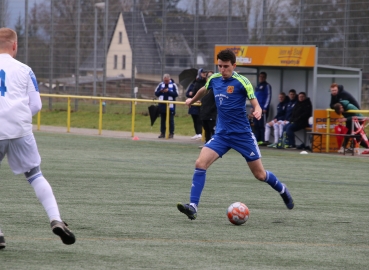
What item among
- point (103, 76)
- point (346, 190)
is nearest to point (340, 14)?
point (103, 76)

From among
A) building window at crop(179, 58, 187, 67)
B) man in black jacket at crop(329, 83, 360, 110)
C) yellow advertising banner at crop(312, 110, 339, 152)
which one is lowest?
yellow advertising banner at crop(312, 110, 339, 152)

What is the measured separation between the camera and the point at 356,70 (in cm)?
1936

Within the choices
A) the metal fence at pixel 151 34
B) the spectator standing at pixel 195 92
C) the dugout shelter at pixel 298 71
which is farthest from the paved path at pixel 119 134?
the metal fence at pixel 151 34

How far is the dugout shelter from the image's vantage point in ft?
61.1

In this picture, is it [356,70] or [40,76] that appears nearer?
[356,70]

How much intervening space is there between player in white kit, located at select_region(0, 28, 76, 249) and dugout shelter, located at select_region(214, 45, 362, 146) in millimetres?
13237

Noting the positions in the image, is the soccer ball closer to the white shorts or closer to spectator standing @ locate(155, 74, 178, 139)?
the white shorts

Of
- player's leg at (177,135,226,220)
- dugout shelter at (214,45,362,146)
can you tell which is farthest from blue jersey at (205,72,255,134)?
dugout shelter at (214,45,362,146)

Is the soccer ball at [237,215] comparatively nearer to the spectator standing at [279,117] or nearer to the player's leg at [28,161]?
the player's leg at [28,161]

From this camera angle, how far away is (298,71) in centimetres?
2025

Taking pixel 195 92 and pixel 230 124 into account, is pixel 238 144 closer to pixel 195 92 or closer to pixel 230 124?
pixel 230 124

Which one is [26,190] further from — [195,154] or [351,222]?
[195,154]

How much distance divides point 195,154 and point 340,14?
26.6 ft

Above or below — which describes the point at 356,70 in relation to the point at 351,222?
above
